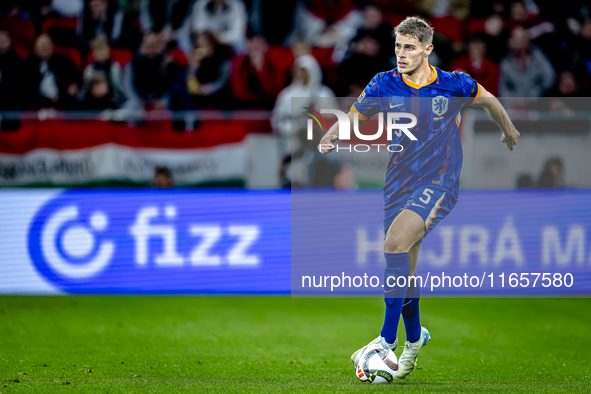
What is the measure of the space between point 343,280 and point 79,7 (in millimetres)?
7408

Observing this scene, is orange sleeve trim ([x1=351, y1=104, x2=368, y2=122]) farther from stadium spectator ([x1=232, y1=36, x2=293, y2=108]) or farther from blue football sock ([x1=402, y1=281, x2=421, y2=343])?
stadium spectator ([x1=232, y1=36, x2=293, y2=108])

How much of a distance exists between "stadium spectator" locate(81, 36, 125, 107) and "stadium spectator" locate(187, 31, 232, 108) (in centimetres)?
103

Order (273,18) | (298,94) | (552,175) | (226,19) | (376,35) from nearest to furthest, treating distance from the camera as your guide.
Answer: (552,175), (298,94), (376,35), (226,19), (273,18)

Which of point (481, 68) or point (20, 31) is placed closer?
point (481, 68)

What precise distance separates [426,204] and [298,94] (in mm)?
4729

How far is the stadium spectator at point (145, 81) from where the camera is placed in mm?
10367

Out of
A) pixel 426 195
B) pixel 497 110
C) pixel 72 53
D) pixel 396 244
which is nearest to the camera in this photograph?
pixel 396 244

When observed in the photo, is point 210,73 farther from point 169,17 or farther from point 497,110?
point 497,110

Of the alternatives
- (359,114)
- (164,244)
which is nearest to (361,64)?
(164,244)

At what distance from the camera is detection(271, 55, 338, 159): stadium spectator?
325 inches

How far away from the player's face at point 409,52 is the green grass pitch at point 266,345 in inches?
85.5

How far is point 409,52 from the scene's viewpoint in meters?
4.91

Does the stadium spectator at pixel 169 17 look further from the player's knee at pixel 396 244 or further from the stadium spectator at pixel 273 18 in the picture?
the player's knee at pixel 396 244

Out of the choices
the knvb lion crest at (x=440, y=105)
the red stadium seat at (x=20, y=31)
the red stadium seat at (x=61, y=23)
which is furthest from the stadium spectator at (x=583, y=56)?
the red stadium seat at (x=20, y=31)
